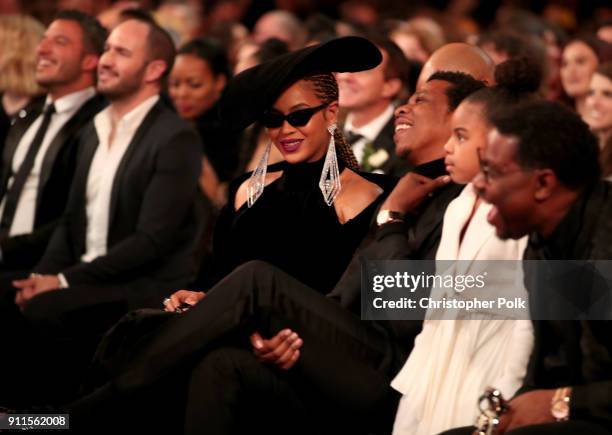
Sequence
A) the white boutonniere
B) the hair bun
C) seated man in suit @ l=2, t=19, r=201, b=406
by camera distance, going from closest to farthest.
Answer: the hair bun
seated man in suit @ l=2, t=19, r=201, b=406
the white boutonniere

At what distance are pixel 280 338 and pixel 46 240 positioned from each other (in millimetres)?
2337

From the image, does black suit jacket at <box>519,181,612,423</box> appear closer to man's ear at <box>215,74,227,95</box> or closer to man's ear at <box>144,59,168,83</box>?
man's ear at <box>144,59,168,83</box>

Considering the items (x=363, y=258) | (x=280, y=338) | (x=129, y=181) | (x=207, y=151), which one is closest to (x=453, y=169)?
(x=363, y=258)

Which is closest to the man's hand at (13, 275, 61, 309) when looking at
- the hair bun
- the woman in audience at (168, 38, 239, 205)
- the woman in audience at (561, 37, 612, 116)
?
the woman in audience at (168, 38, 239, 205)

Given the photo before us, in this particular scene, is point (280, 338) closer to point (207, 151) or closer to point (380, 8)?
point (207, 151)

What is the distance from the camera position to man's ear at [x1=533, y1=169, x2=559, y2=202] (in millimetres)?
2756

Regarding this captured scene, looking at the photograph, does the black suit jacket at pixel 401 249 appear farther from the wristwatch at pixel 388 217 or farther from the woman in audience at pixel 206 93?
the woman in audience at pixel 206 93

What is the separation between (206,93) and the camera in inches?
260

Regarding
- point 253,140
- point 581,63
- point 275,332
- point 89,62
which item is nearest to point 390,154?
point 253,140

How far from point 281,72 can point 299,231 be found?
46 cm

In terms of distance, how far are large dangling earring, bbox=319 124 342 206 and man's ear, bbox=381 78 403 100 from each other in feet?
6.02

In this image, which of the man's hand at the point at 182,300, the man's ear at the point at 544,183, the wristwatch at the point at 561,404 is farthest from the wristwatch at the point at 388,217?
the wristwatch at the point at 561,404

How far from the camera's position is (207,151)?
21.2 ft

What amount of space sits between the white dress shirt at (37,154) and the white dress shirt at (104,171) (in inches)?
16.3
